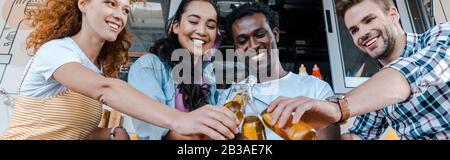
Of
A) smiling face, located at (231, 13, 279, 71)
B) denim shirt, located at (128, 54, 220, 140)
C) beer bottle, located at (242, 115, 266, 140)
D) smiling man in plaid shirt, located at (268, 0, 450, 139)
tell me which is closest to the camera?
smiling man in plaid shirt, located at (268, 0, 450, 139)

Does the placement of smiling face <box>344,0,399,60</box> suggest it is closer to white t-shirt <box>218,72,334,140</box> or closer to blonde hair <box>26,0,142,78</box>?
white t-shirt <box>218,72,334,140</box>

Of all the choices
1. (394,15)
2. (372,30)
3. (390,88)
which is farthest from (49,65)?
(394,15)

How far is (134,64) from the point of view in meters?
1.09

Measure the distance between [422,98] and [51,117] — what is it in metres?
0.92

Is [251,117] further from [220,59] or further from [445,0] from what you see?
[445,0]

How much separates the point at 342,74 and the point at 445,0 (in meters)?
0.46

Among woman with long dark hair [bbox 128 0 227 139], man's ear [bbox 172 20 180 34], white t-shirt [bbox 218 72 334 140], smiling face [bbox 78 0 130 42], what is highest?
smiling face [bbox 78 0 130 42]

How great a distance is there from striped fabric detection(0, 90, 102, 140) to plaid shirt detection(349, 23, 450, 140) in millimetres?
735

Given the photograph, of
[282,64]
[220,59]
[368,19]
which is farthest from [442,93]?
[220,59]

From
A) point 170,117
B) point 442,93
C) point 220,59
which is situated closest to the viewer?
point 170,117

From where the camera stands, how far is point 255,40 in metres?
1.11

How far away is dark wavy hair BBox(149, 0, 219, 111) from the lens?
1.04m

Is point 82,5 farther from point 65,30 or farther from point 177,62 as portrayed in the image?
point 177,62

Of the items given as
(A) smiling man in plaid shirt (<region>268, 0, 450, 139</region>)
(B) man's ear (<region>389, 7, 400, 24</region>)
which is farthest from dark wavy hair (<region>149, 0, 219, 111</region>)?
(B) man's ear (<region>389, 7, 400, 24</region>)
